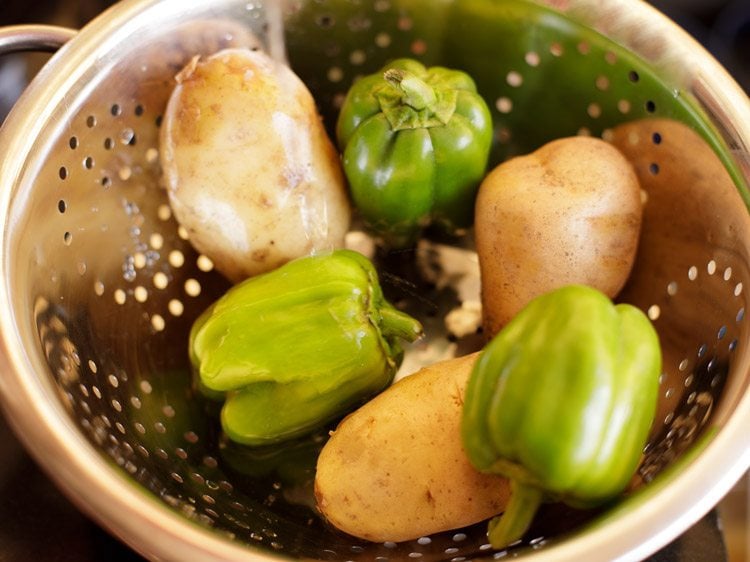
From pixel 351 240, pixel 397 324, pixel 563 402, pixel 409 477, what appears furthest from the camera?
pixel 351 240

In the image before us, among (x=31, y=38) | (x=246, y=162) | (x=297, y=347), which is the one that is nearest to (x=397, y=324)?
(x=297, y=347)

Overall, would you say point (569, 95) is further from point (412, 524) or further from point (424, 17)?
point (412, 524)

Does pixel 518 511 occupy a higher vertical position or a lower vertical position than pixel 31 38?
lower

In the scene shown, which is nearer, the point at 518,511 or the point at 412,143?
the point at 518,511

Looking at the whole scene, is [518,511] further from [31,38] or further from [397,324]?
[31,38]

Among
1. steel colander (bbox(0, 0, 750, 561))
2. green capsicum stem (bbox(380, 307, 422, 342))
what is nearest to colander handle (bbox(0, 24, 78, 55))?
steel colander (bbox(0, 0, 750, 561))

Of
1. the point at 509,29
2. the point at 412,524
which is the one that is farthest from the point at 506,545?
the point at 509,29

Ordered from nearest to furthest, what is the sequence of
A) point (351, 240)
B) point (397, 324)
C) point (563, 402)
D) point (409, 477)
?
point (563, 402) → point (409, 477) → point (397, 324) → point (351, 240)
